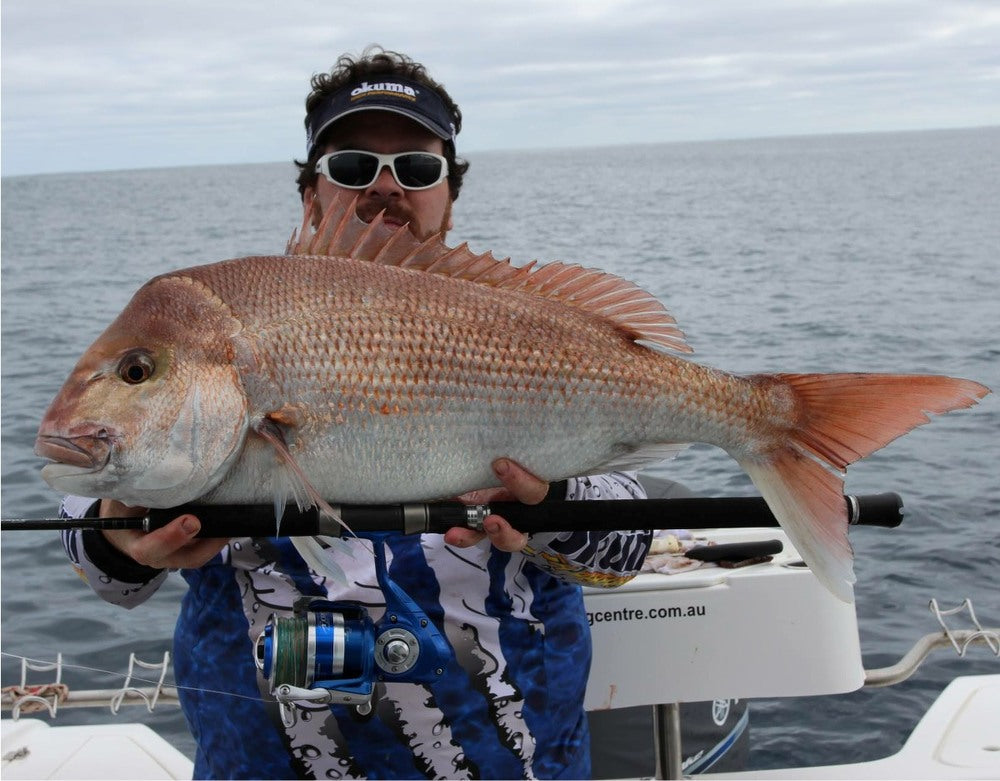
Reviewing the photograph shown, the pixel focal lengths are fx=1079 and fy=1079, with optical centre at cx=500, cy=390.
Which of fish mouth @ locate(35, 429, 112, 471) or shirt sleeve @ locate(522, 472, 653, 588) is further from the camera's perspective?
shirt sleeve @ locate(522, 472, 653, 588)

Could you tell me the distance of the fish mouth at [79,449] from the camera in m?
1.78

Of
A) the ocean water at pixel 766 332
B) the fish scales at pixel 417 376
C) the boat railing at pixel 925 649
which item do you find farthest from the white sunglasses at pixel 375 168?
the boat railing at pixel 925 649

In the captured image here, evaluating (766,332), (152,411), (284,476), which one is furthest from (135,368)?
(766,332)

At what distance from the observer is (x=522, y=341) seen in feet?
6.70

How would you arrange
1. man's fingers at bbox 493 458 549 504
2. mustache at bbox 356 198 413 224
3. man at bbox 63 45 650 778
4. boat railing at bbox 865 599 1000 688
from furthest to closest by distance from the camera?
boat railing at bbox 865 599 1000 688, mustache at bbox 356 198 413 224, man at bbox 63 45 650 778, man's fingers at bbox 493 458 549 504

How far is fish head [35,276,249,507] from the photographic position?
5.89 ft

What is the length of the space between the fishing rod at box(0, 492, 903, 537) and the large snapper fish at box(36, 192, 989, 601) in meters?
0.07

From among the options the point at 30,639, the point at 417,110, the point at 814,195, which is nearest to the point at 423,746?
the point at 417,110

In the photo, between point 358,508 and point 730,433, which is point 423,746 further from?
point 730,433

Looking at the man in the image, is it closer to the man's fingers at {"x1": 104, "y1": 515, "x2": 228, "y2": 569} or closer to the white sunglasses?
the man's fingers at {"x1": 104, "y1": 515, "x2": 228, "y2": 569}

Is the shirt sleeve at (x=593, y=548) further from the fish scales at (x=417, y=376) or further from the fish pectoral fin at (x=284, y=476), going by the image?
the fish pectoral fin at (x=284, y=476)

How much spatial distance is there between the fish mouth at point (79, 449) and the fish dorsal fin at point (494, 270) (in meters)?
0.52

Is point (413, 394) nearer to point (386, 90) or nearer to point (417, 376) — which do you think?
point (417, 376)

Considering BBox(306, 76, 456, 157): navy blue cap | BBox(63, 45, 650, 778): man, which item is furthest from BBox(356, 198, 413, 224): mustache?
BBox(63, 45, 650, 778): man
